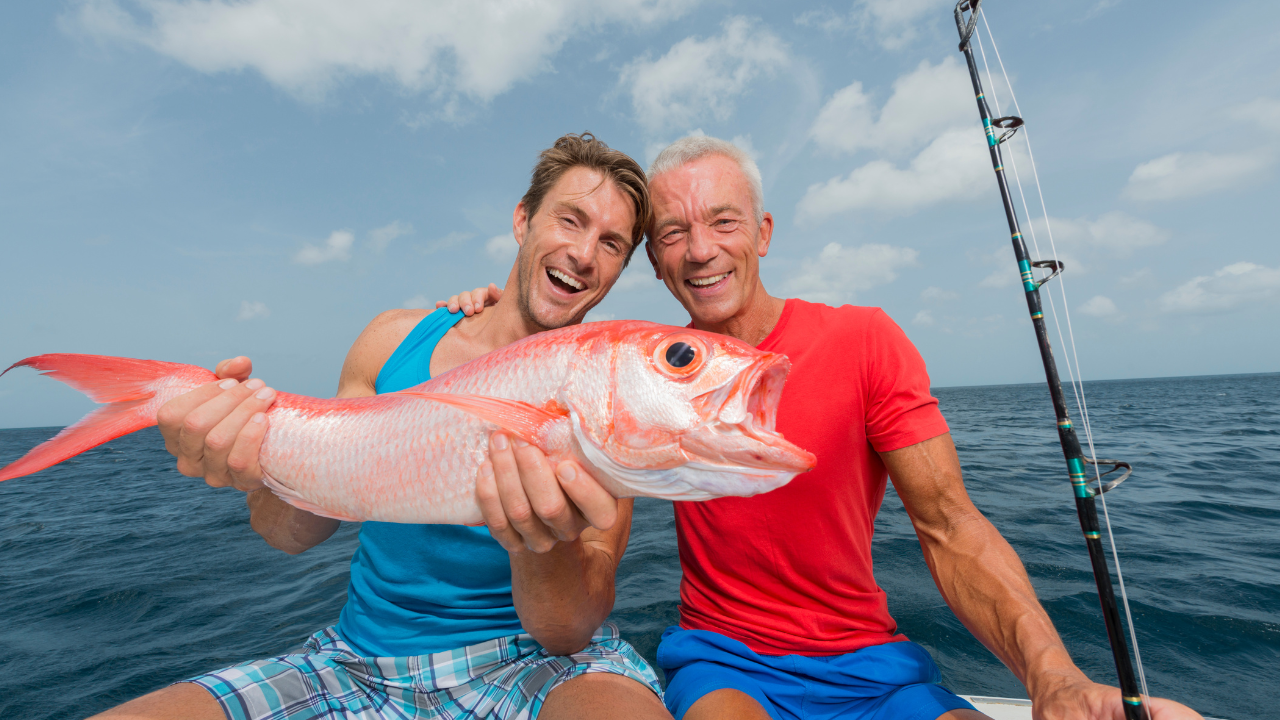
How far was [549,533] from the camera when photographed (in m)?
1.76

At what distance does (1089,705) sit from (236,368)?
121 inches

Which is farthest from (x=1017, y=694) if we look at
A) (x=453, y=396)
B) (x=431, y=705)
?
(x=453, y=396)

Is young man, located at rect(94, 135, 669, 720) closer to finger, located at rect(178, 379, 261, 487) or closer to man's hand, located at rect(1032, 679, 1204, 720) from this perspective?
finger, located at rect(178, 379, 261, 487)

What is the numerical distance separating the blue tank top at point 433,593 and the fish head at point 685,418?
1.09 m

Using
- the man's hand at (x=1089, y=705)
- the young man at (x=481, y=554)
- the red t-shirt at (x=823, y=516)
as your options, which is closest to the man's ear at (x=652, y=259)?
the young man at (x=481, y=554)

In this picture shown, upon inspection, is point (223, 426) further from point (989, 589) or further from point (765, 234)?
point (989, 589)

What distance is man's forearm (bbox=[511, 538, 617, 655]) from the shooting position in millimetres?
1955

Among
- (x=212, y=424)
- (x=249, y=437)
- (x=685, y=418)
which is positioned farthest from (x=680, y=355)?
(x=212, y=424)

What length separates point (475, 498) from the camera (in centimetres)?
168

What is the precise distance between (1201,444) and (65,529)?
30125 mm

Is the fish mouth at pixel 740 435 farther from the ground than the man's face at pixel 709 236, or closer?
closer

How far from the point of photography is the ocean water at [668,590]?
411 centimetres

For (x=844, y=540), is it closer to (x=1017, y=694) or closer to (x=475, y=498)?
(x=475, y=498)

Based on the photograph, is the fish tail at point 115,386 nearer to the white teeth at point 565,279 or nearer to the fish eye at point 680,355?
the white teeth at point 565,279
